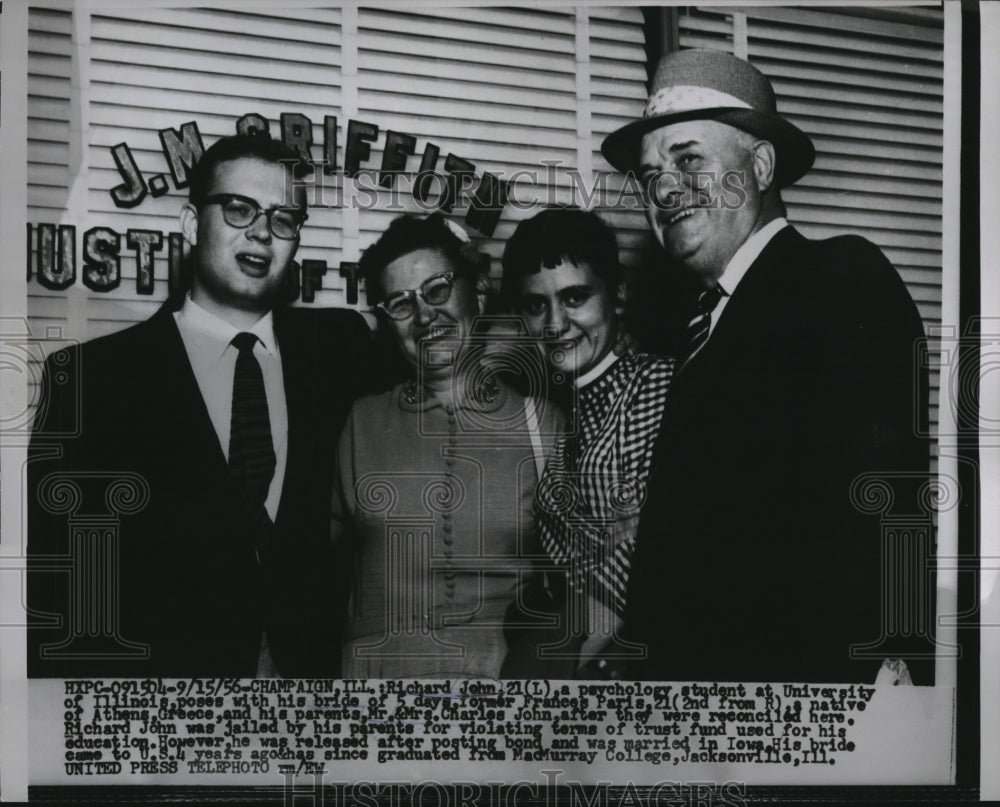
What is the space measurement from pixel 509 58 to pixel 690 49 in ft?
2.53

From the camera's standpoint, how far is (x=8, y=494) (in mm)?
4633

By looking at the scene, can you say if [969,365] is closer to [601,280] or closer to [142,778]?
[601,280]

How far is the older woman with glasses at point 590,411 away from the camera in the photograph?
184 inches

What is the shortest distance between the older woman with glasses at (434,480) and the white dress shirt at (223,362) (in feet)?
0.98

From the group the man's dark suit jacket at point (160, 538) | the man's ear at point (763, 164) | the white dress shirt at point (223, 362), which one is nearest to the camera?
the man's dark suit jacket at point (160, 538)

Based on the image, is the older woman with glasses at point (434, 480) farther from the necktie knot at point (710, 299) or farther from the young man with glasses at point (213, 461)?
the necktie knot at point (710, 299)

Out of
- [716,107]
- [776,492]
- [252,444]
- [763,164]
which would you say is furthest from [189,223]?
[776,492]

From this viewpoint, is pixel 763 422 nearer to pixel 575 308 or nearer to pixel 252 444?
pixel 575 308

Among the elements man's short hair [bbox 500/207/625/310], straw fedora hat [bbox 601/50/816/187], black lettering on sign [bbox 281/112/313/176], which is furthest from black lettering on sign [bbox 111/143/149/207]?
straw fedora hat [bbox 601/50/816/187]

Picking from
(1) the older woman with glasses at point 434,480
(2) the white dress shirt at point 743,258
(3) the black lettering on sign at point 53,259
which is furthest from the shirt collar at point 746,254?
(3) the black lettering on sign at point 53,259

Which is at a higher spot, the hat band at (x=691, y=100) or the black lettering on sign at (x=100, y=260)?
the hat band at (x=691, y=100)

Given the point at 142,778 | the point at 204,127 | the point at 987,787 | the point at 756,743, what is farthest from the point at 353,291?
the point at 987,787

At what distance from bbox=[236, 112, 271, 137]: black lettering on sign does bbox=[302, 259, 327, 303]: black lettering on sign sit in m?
0.57

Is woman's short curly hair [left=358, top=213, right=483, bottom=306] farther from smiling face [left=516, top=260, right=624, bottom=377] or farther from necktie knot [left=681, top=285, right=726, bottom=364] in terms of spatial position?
necktie knot [left=681, top=285, right=726, bottom=364]
